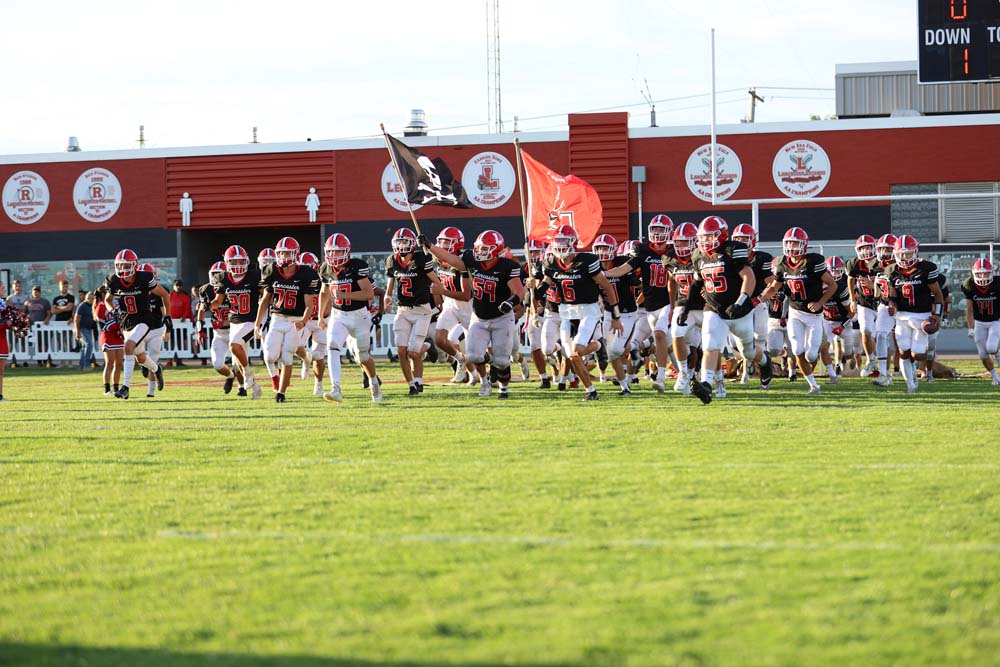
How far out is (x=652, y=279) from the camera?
17.4 metres

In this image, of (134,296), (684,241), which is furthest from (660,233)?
(134,296)

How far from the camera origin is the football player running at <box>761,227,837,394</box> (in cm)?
1681

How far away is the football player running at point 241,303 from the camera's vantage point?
55.7 ft

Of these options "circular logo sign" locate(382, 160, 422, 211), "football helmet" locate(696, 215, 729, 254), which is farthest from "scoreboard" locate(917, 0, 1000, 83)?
"circular logo sign" locate(382, 160, 422, 211)

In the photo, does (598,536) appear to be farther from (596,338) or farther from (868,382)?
(868,382)

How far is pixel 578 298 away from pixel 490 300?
4.24ft

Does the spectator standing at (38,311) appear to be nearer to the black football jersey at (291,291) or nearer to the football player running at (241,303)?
the football player running at (241,303)

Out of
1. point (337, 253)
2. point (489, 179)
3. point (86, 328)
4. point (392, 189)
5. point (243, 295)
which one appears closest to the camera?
point (337, 253)

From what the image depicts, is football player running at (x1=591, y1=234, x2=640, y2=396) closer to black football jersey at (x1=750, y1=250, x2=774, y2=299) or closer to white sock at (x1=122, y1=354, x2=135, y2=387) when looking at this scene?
black football jersey at (x1=750, y1=250, x2=774, y2=299)

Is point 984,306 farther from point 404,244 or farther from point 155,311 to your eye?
point 155,311

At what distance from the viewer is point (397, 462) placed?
30.0 feet

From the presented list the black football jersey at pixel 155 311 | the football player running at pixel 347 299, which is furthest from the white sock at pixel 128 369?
the football player running at pixel 347 299

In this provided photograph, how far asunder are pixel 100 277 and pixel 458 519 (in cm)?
2921

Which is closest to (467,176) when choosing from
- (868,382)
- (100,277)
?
(100,277)
